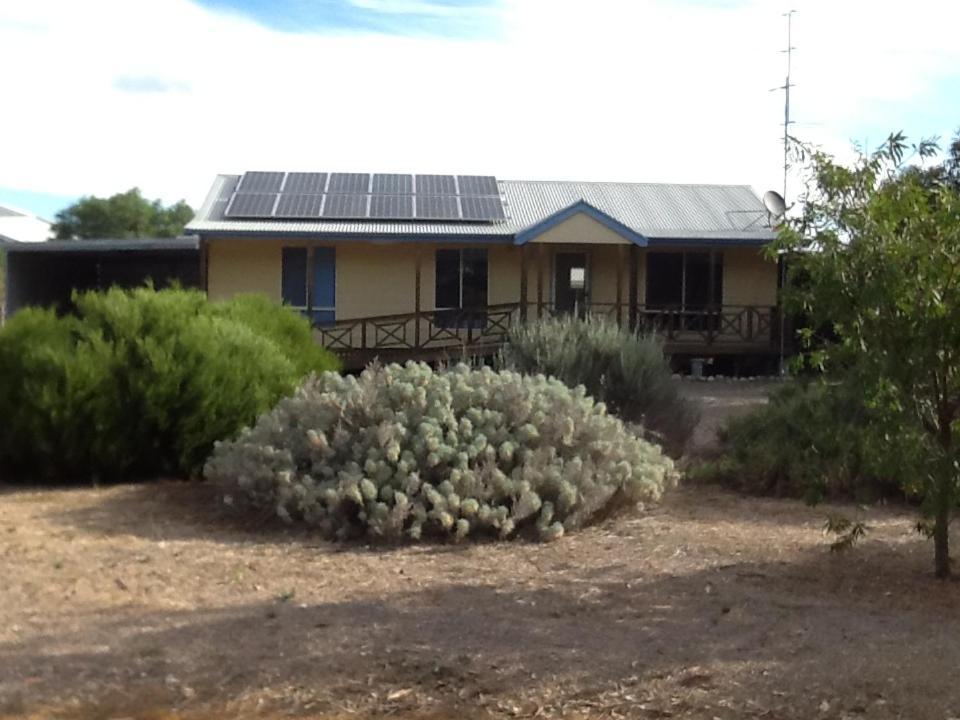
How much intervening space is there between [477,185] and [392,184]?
1686 mm

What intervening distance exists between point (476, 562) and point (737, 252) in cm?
1766

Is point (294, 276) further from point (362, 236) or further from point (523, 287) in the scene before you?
point (523, 287)

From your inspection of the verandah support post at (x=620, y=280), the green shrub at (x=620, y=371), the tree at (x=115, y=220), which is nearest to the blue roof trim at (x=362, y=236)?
the verandah support post at (x=620, y=280)

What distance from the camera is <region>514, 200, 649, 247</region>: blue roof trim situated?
22.6 meters

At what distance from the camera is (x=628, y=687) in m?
5.79

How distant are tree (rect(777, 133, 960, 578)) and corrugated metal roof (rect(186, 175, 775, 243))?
48.3 feet

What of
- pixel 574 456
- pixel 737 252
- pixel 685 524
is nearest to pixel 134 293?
pixel 574 456

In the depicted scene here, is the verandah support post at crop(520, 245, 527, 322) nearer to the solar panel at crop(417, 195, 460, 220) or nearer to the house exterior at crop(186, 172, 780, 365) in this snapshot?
the house exterior at crop(186, 172, 780, 365)

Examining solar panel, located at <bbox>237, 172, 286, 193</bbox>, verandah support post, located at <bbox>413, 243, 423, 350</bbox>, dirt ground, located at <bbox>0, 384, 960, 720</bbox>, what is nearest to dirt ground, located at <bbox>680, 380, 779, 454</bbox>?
dirt ground, located at <bbox>0, 384, 960, 720</bbox>

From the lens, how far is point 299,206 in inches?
955

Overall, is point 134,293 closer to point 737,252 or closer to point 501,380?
point 501,380

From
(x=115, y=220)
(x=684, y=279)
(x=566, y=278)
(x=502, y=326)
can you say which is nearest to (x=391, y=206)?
(x=502, y=326)

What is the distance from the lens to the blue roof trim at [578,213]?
22625 millimetres

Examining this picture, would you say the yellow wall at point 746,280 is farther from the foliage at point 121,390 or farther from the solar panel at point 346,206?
the foliage at point 121,390
